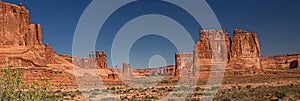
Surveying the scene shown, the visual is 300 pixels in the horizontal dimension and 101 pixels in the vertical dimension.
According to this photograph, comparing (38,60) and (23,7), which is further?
(23,7)

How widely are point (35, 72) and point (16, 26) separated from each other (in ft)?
51.3

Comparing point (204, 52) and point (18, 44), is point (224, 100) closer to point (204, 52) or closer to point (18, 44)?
point (18, 44)

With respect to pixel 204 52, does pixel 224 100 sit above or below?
below

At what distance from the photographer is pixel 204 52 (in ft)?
222

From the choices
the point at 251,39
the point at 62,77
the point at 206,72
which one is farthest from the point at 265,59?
the point at 62,77

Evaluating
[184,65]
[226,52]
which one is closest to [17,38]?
[184,65]

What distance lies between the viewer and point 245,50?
215ft

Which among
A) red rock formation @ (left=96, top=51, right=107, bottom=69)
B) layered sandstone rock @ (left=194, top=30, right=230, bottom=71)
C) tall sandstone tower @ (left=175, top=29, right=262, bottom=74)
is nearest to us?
tall sandstone tower @ (left=175, top=29, right=262, bottom=74)

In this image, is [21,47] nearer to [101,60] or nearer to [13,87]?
[13,87]

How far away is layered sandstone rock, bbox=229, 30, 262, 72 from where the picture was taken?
63978 millimetres

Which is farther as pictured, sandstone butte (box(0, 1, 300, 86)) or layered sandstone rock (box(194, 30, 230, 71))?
layered sandstone rock (box(194, 30, 230, 71))

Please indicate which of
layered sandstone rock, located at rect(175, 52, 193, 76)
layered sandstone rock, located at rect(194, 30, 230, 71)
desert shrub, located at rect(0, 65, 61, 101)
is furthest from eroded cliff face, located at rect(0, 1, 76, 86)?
layered sandstone rock, located at rect(194, 30, 230, 71)

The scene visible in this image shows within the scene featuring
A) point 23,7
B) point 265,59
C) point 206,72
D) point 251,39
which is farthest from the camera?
point 265,59

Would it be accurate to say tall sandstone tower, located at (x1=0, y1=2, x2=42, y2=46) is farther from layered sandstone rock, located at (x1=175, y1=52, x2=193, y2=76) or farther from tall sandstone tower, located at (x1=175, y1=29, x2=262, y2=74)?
tall sandstone tower, located at (x1=175, y1=29, x2=262, y2=74)
